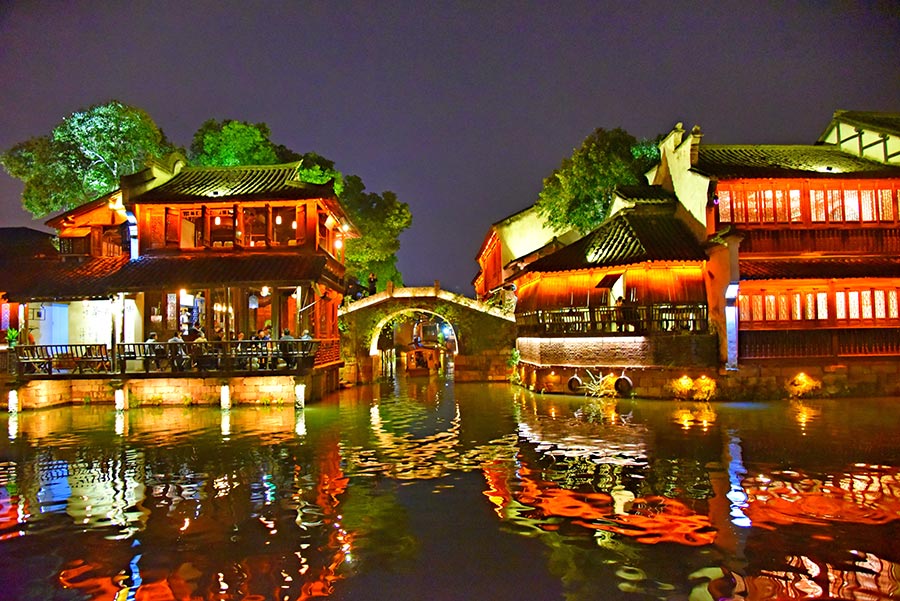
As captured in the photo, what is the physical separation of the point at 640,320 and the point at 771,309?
15.0 feet

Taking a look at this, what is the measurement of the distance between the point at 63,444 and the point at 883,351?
25.3 meters

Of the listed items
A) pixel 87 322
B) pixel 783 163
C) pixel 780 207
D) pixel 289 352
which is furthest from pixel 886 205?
pixel 87 322

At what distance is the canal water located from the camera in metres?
6.58

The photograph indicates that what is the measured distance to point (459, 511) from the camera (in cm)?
899

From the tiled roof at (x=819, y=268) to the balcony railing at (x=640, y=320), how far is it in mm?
2109

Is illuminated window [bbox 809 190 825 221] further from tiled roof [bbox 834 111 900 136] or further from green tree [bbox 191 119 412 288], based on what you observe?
green tree [bbox 191 119 412 288]

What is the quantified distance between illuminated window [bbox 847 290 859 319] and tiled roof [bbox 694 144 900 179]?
164 inches

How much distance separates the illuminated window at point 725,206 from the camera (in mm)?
21547

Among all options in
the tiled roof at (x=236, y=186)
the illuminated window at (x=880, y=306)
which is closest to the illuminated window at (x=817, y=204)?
the illuminated window at (x=880, y=306)

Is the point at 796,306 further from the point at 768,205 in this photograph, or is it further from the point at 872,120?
the point at 872,120

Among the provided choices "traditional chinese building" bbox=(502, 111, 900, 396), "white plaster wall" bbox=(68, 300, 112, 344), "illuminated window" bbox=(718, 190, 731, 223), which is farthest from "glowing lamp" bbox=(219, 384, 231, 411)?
"illuminated window" bbox=(718, 190, 731, 223)

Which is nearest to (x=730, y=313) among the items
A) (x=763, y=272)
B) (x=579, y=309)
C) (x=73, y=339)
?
(x=763, y=272)

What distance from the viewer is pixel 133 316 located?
2392 cm

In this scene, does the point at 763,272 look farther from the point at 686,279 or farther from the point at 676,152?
the point at 676,152
